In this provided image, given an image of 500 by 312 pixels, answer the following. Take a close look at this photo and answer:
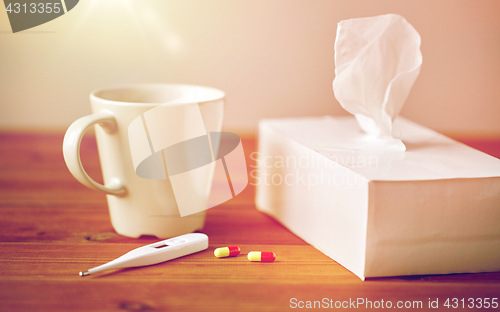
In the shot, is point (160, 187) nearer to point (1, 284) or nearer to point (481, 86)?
point (1, 284)

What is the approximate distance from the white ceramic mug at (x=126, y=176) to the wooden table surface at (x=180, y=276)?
0.08 ft

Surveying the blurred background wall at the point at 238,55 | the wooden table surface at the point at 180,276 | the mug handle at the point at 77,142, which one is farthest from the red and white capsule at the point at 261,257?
the blurred background wall at the point at 238,55

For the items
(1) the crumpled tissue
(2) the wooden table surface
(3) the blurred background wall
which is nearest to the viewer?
(2) the wooden table surface

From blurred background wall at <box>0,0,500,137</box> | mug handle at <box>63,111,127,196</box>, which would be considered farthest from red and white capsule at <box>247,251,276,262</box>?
blurred background wall at <box>0,0,500,137</box>

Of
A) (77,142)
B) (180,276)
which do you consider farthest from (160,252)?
(77,142)

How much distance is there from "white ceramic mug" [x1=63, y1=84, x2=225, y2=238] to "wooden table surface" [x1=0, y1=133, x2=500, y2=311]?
24 millimetres

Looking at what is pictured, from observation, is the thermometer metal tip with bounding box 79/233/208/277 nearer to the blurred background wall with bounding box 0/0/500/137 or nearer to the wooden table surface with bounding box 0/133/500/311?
the wooden table surface with bounding box 0/133/500/311

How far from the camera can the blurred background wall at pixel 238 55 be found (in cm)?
74

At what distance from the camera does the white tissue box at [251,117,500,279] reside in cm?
38

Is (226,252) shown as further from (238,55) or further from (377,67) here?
(238,55)

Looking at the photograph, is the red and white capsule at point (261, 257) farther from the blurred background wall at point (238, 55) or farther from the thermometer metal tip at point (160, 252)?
the blurred background wall at point (238, 55)

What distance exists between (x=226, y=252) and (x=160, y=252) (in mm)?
70

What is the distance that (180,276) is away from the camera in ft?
1.27

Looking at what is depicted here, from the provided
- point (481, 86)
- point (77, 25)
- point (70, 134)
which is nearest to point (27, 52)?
point (77, 25)
